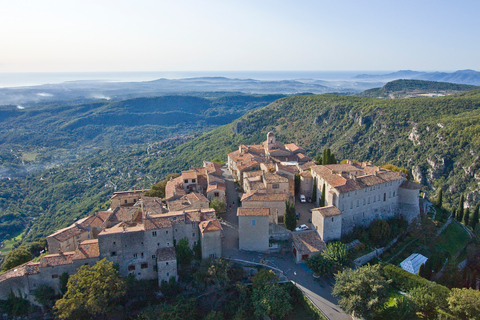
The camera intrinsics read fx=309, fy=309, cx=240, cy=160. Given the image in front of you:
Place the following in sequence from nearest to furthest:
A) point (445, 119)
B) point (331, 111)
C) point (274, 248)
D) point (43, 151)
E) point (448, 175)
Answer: point (274, 248) < point (448, 175) < point (445, 119) < point (331, 111) < point (43, 151)

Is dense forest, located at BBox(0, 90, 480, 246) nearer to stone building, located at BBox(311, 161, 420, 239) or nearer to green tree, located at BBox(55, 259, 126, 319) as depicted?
stone building, located at BBox(311, 161, 420, 239)

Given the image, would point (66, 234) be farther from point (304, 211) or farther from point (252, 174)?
point (304, 211)

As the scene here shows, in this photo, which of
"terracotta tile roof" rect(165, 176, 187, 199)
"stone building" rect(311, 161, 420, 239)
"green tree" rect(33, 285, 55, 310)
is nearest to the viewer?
"green tree" rect(33, 285, 55, 310)

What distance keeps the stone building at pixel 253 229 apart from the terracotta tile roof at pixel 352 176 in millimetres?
10222

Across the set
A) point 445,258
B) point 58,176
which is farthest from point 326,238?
point 58,176

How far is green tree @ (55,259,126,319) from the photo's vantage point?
28.3m

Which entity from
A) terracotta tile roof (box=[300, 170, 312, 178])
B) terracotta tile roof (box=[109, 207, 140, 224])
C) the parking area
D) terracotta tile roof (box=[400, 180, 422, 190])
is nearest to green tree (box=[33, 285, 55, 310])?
terracotta tile roof (box=[109, 207, 140, 224])

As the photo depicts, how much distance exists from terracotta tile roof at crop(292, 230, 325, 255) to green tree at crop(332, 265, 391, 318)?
17.4 feet

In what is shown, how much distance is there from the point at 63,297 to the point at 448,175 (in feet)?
316

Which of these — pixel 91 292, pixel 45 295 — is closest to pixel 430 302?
pixel 91 292

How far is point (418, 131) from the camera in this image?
100875 millimetres

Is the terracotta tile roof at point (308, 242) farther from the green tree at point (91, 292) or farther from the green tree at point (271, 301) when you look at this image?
the green tree at point (91, 292)

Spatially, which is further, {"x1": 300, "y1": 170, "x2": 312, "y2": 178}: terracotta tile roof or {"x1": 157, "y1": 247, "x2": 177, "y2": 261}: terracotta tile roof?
{"x1": 300, "y1": 170, "x2": 312, "y2": 178}: terracotta tile roof

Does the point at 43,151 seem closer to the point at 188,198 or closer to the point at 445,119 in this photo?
the point at 188,198
